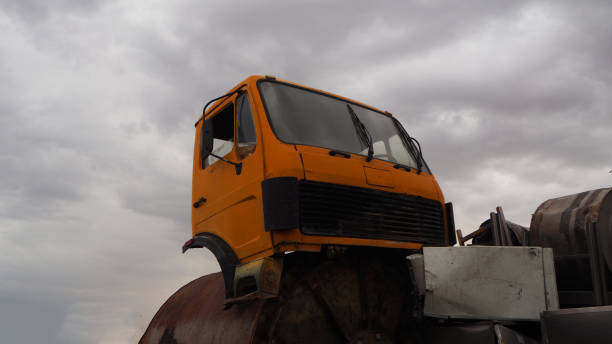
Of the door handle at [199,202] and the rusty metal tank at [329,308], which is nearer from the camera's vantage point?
the rusty metal tank at [329,308]

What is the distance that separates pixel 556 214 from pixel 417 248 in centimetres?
126

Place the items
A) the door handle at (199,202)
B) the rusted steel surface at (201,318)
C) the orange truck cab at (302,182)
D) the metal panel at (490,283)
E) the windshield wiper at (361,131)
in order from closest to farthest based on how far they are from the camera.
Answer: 1. the metal panel at (490,283)
2. the orange truck cab at (302,182)
3. the rusted steel surface at (201,318)
4. the windshield wiper at (361,131)
5. the door handle at (199,202)

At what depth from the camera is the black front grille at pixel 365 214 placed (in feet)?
14.5

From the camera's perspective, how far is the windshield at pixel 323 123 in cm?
489

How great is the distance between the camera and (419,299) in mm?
4469

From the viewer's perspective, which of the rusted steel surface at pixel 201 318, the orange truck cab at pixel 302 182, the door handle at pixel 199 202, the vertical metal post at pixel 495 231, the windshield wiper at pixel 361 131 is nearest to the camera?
the orange truck cab at pixel 302 182

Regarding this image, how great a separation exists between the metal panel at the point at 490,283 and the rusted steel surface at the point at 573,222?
1.41ft

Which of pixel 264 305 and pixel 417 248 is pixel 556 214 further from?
pixel 264 305

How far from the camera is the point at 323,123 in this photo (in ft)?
17.1

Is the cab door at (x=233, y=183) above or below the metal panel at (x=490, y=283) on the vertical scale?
above

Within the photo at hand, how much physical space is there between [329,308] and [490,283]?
4.57 feet

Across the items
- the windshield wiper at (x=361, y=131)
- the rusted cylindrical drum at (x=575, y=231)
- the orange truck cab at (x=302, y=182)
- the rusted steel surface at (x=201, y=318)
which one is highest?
the windshield wiper at (x=361, y=131)

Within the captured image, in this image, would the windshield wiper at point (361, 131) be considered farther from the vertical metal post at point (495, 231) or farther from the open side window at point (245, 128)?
the vertical metal post at point (495, 231)

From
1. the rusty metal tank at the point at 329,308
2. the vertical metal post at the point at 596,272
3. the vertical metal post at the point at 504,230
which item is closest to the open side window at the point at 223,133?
the rusty metal tank at the point at 329,308
